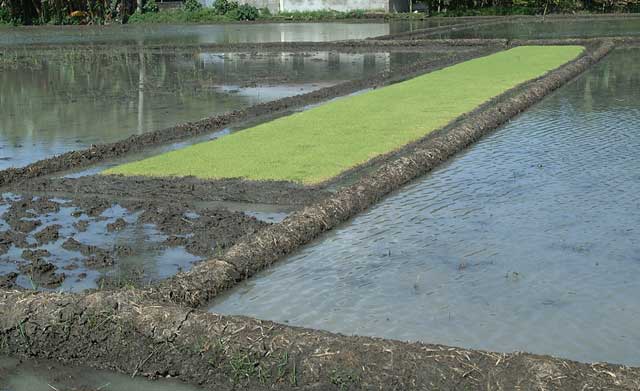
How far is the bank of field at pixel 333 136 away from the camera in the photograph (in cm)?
925

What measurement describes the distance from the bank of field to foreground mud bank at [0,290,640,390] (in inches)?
152

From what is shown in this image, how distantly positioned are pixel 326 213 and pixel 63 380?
308cm

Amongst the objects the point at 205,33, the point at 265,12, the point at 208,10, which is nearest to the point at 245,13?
the point at 265,12

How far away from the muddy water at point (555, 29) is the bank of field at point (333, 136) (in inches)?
537

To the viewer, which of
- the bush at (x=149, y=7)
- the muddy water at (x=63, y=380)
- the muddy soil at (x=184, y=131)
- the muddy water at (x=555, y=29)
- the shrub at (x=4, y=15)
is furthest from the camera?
the bush at (x=149, y=7)

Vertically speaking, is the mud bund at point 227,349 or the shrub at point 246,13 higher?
the shrub at point 246,13

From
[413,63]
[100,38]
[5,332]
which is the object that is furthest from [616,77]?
[100,38]

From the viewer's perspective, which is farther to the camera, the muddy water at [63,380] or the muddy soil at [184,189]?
the muddy soil at [184,189]

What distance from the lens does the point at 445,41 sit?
27.0 m

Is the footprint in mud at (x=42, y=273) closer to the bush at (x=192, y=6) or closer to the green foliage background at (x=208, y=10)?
the green foliage background at (x=208, y=10)

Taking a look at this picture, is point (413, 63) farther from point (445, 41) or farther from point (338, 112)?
point (338, 112)

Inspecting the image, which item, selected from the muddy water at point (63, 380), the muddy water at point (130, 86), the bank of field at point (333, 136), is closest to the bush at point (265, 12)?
the muddy water at point (130, 86)

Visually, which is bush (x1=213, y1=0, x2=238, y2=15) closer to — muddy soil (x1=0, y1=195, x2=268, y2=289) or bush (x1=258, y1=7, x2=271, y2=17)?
bush (x1=258, y1=7, x2=271, y2=17)

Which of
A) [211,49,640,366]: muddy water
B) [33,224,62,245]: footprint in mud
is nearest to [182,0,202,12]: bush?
[211,49,640,366]: muddy water
